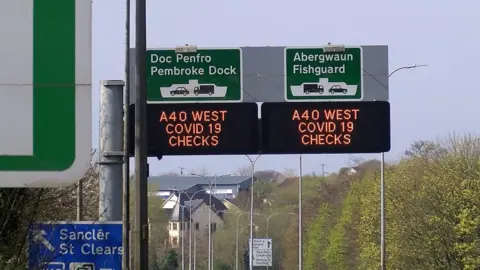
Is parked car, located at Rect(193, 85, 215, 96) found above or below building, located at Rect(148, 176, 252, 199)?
below

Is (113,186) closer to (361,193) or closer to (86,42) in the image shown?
(86,42)

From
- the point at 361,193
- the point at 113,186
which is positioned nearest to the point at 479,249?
the point at 361,193

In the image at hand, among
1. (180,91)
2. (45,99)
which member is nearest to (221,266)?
(180,91)

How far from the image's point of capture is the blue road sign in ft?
29.6

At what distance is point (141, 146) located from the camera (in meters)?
13.6

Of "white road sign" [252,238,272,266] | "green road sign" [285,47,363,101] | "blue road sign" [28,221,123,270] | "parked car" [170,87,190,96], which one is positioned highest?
"green road sign" [285,47,363,101]

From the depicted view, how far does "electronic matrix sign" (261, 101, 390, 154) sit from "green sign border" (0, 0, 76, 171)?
1406 cm

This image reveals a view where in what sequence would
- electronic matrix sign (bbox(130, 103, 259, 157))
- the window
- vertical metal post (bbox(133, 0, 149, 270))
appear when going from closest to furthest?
vertical metal post (bbox(133, 0, 149, 270)), electronic matrix sign (bbox(130, 103, 259, 157)), the window

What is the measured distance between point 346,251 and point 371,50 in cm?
4161

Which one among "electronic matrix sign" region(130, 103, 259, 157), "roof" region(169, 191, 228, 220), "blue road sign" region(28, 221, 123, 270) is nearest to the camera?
"blue road sign" region(28, 221, 123, 270)

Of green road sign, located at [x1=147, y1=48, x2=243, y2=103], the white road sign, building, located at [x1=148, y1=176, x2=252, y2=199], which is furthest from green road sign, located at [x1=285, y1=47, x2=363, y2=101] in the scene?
building, located at [x1=148, y1=176, x2=252, y2=199]

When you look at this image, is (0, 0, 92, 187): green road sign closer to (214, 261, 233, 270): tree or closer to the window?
(214, 261, 233, 270): tree

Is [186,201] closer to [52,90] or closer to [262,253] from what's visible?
[262,253]

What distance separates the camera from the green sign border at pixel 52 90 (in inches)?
87.4
